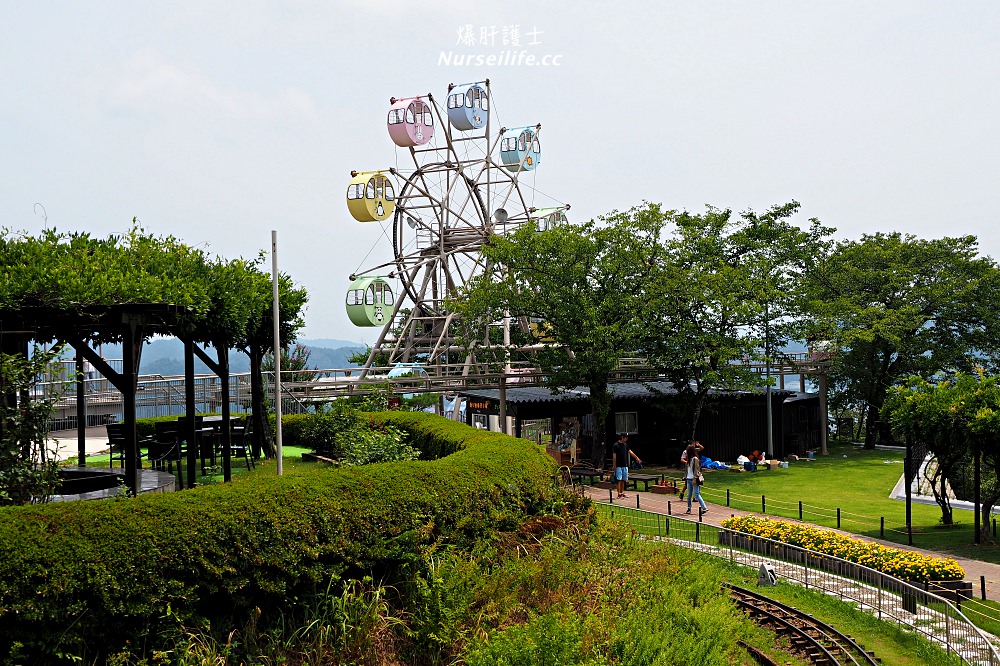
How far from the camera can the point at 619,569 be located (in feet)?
43.6

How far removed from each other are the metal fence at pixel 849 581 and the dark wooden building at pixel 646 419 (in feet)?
38.1

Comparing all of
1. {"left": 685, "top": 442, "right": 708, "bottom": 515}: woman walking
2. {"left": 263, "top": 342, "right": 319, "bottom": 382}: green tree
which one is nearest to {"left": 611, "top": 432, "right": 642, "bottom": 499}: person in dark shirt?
{"left": 685, "top": 442, "right": 708, "bottom": 515}: woman walking

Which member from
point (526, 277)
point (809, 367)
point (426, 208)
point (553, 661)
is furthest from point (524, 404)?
point (553, 661)

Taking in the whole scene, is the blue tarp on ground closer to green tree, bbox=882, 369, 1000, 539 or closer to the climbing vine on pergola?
green tree, bbox=882, 369, 1000, 539

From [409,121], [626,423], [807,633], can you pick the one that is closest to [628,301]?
[626,423]

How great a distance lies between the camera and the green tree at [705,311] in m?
32.1

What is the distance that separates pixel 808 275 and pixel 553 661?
37774 mm

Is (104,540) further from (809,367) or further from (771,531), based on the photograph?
(809,367)

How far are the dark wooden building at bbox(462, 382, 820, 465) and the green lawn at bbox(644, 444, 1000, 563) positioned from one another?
1.98 metres

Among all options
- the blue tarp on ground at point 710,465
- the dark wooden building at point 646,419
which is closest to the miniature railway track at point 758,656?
the dark wooden building at point 646,419

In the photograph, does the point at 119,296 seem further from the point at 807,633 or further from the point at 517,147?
the point at 517,147

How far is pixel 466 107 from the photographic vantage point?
127ft

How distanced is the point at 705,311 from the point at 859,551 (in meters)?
16.2

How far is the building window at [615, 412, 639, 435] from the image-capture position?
3412cm
